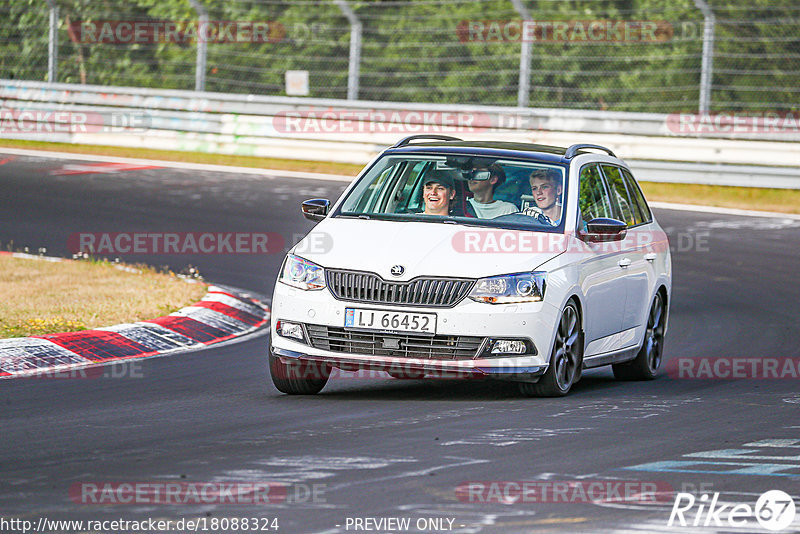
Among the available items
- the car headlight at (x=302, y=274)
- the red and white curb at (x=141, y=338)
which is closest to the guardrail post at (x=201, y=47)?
the red and white curb at (x=141, y=338)

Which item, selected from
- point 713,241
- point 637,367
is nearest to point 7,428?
point 637,367

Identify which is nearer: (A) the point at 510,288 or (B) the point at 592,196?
(A) the point at 510,288

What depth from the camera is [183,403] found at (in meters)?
8.73

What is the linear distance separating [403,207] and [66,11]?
19550mm

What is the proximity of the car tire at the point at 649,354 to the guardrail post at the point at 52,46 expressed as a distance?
62.5ft

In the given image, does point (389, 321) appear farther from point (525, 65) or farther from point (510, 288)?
point (525, 65)

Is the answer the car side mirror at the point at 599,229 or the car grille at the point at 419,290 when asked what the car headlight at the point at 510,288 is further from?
the car side mirror at the point at 599,229

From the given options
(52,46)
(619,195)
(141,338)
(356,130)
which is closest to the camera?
(619,195)

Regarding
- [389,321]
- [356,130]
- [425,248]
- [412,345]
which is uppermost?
[356,130]

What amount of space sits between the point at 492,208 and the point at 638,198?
6.55 ft

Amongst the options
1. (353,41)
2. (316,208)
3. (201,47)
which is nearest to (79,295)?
(316,208)

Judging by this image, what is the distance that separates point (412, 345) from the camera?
8.73 meters

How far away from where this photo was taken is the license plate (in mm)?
8680

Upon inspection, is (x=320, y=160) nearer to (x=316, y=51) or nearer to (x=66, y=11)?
(x=316, y=51)
